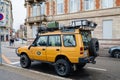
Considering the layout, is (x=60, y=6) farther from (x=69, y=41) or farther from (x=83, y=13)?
(x=69, y=41)

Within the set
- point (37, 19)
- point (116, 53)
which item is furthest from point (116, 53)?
point (37, 19)

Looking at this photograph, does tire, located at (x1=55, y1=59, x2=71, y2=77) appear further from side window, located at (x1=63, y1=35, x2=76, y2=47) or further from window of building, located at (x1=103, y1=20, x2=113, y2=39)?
window of building, located at (x1=103, y1=20, x2=113, y2=39)

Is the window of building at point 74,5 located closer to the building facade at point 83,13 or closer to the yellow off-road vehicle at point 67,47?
the building facade at point 83,13

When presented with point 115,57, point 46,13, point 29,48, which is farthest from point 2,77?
point 46,13

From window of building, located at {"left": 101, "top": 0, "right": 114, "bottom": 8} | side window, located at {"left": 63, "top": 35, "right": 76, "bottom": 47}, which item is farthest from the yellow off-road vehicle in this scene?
window of building, located at {"left": 101, "top": 0, "right": 114, "bottom": 8}

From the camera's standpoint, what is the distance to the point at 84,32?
890 cm

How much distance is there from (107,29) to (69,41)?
17.1 metres

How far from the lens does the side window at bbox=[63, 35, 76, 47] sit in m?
8.44

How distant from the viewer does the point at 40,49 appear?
9.68 m

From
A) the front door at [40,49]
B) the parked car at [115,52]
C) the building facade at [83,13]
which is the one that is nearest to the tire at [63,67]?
the front door at [40,49]

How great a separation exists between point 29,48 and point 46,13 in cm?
2281

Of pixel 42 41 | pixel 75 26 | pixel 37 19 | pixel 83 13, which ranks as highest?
pixel 83 13

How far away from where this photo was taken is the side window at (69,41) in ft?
27.7

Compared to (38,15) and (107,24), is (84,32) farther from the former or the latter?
(38,15)
